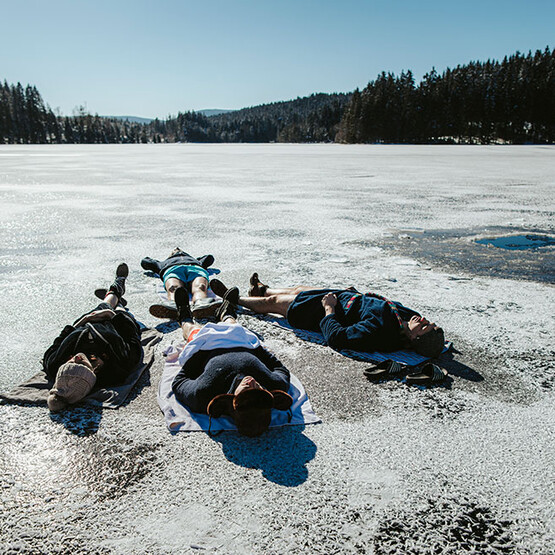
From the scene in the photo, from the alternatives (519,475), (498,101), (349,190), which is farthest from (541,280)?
A: (498,101)

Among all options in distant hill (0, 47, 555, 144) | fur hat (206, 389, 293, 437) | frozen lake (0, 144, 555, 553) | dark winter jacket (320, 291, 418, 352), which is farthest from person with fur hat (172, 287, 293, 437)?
distant hill (0, 47, 555, 144)

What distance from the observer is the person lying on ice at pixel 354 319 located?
11.5 ft

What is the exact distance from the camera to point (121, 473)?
85.9 inches

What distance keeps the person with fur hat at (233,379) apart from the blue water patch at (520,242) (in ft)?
17.2

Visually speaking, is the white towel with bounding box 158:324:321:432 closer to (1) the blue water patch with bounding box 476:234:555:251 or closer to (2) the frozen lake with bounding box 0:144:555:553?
(2) the frozen lake with bounding box 0:144:555:553

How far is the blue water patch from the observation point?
6809 millimetres

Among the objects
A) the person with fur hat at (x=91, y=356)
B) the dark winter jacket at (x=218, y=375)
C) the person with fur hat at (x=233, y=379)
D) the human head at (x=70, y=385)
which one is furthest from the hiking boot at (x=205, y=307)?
the human head at (x=70, y=385)

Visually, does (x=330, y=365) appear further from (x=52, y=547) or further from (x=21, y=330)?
(x=21, y=330)

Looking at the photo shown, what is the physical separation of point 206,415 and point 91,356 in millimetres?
938

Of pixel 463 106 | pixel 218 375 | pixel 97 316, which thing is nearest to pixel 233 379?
pixel 218 375

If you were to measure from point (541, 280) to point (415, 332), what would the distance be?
8.84 ft

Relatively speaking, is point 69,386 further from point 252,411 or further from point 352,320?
point 352,320

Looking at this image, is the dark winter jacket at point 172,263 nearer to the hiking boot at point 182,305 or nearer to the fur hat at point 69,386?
the hiking boot at point 182,305

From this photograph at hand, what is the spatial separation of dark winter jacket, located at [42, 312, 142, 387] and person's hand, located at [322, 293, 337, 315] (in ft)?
5.26
